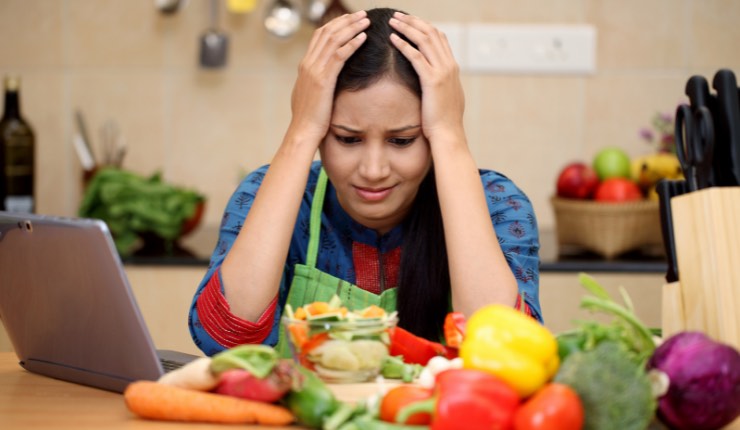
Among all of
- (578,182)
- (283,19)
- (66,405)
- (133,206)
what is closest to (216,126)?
(283,19)

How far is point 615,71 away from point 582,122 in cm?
16

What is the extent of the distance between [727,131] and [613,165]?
60.5 inches

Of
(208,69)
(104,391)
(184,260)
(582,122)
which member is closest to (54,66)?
(208,69)

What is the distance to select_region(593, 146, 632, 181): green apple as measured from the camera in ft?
8.45

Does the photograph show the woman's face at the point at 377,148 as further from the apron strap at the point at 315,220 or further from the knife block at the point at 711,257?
the knife block at the point at 711,257

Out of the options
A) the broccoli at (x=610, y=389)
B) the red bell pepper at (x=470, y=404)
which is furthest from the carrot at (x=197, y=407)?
the broccoli at (x=610, y=389)

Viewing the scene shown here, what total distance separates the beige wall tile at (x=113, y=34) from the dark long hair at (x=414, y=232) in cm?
148

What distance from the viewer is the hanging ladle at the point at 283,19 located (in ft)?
9.14

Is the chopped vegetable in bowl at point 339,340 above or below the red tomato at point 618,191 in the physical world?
below

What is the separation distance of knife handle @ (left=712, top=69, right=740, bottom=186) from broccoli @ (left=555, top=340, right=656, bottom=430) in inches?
12.2

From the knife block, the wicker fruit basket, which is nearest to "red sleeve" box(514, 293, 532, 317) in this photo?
the knife block

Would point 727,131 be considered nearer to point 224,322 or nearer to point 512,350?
point 512,350

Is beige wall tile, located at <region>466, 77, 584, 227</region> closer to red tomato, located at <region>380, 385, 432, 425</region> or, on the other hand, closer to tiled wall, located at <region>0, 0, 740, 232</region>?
tiled wall, located at <region>0, 0, 740, 232</region>

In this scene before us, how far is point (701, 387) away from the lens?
86 centimetres
